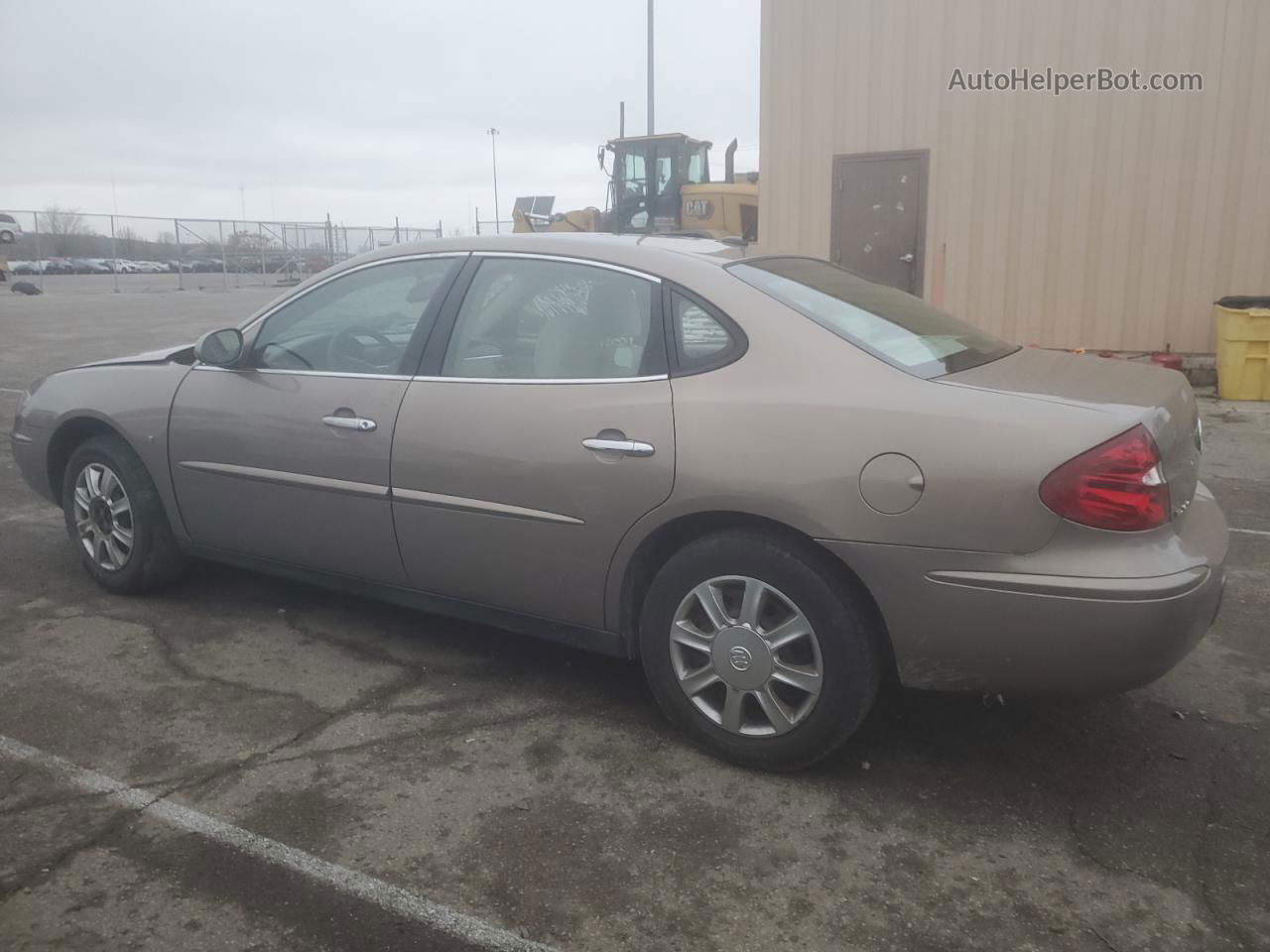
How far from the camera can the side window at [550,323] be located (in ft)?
11.2

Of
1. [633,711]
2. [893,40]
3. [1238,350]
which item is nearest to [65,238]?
[893,40]

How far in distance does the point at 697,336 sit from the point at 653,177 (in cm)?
1537

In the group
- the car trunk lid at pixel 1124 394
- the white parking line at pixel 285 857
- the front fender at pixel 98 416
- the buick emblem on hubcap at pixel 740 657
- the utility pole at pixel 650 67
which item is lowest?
the white parking line at pixel 285 857

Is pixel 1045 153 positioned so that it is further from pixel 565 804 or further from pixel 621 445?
pixel 565 804

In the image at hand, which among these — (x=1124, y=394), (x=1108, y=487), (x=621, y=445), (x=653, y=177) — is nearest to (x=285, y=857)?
(x=621, y=445)

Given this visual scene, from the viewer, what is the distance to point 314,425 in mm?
3914

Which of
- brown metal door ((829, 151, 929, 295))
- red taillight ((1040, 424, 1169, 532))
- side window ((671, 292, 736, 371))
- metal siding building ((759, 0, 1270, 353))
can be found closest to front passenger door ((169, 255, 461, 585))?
side window ((671, 292, 736, 371))

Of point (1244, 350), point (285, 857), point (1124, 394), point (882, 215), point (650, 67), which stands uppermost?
point (650, 67)

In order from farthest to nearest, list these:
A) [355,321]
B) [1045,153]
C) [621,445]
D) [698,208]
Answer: [698,208], [1045,153], [355,321], [621,445]

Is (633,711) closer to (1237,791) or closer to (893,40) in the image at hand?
(1237,791)

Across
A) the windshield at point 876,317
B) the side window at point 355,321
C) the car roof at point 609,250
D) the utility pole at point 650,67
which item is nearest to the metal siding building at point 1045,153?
the windshield at point 876,317

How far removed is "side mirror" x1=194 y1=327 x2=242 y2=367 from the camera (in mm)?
4172

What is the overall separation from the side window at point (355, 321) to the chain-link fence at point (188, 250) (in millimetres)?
30105

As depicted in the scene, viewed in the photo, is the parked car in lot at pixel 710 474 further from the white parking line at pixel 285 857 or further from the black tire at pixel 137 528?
the white parking line at pixel 285 857
